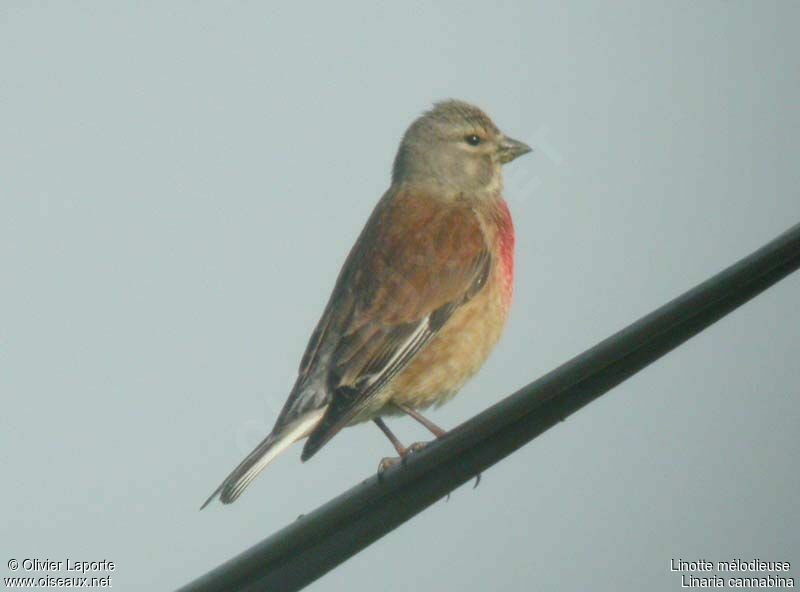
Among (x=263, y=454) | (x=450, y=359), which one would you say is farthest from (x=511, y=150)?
(x=263, y=454)

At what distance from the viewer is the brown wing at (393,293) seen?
240 inches

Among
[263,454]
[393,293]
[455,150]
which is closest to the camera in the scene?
[263,454]

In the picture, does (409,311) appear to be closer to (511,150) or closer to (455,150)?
(455,150)

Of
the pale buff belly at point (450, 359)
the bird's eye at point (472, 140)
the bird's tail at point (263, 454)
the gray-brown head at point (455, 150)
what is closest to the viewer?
the bird's tail at point (263, 454)

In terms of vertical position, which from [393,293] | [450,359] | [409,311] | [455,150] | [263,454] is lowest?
[263,454]

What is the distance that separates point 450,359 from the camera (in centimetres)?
649

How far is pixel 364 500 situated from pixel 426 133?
412 centimetres

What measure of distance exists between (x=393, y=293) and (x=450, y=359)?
1.31 feet

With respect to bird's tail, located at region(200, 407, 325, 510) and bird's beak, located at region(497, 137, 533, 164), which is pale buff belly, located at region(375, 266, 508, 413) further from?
bird's beak, located at region(497, 137, 533, 164)

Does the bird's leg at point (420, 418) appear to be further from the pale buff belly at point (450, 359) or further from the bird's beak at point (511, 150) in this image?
the bird's beak at point (511, 150)

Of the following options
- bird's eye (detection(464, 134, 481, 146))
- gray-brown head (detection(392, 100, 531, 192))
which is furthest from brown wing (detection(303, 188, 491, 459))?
bird's eye (detection(464, 134, 481, 146))

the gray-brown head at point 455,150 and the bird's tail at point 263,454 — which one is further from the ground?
the gray-brown head at point 455,150

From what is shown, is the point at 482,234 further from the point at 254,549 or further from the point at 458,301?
the point at 254,549

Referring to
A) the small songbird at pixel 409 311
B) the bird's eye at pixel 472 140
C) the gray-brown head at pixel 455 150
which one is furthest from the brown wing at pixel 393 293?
the bird's eye at pixel 472 140
